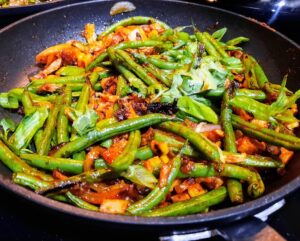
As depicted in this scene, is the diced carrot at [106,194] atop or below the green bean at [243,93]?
below

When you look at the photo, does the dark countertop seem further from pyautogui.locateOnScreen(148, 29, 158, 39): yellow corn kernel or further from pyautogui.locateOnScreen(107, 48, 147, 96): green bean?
pyautogui.locateOnScreen(148, 29, 158, 39): yellow corn kernel

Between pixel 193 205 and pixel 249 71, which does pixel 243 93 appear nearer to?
pixel 249 71

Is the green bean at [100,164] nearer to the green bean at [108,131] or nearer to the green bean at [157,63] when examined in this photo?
the green bean at [108,131]

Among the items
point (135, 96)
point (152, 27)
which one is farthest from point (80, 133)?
point (152, 27)

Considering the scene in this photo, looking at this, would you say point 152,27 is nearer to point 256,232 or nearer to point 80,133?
→ point 80,133

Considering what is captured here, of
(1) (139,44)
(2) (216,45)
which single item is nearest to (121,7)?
(1) (139,44)

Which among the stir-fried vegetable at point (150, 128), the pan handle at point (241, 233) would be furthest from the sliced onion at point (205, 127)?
the pan handle at point (241, 233)

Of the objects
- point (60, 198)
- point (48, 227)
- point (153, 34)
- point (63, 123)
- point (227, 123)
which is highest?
point (153, 34)

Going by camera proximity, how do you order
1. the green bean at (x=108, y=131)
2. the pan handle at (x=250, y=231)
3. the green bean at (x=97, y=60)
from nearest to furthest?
the pan handle at (x=250, y=231)
the green bean at (x=108, y=131)
the green bean at (x=97, y=60)
